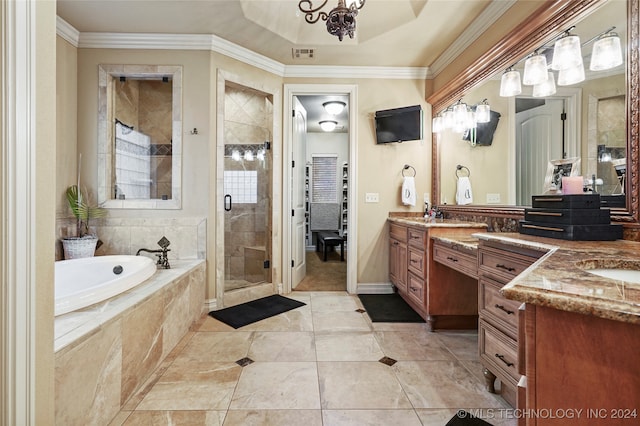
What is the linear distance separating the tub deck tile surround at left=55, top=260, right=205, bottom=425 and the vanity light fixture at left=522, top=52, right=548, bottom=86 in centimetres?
289

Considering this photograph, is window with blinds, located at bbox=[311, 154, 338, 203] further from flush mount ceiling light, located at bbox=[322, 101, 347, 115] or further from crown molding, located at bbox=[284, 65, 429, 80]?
crown molding, located at bbox=[284, 65, 429, 80]

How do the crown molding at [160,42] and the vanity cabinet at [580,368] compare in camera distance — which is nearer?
the vanity cabinet at [580,368]

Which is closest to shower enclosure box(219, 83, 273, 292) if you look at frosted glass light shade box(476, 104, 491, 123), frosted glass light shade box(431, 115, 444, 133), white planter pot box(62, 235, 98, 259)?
white planter pot box(62, 235, 98, 259)

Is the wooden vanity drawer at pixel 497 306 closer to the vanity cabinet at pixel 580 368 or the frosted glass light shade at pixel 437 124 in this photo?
the vanity cabinet at pixel 580 368

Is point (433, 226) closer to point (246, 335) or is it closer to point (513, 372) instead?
point (513, 372)

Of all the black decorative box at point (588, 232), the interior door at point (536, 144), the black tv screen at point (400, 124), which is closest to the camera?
the black decorative box at point (588, 232)

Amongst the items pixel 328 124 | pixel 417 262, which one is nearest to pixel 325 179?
pixel 328 124

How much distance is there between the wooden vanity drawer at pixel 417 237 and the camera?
2716 millimetres

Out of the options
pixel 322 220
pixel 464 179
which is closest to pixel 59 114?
pixel 464 179

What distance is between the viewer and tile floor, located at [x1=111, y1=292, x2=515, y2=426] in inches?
61.3

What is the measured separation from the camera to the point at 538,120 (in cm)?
203

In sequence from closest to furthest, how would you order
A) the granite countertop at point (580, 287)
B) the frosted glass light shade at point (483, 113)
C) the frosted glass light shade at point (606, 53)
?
the granite countertop at point (580, 287) < the frosted glass light shade at point (606, 53) < the frosted glass light shade at point (483, 113)

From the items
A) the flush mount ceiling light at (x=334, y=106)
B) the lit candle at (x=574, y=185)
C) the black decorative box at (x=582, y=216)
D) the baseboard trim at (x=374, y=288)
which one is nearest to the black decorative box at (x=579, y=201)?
the black decorative box at (x=582, y=216)

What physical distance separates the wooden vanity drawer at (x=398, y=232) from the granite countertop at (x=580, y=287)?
2055 mm
